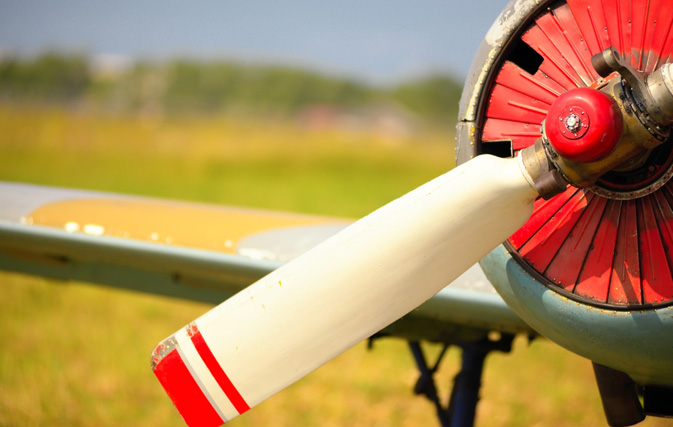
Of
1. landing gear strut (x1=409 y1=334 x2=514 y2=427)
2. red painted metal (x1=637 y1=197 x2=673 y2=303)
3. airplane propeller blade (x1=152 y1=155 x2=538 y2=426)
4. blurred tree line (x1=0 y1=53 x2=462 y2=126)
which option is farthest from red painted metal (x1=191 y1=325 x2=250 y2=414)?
blurred tree line (x1=0 y1=53 x2=462 y2=126)

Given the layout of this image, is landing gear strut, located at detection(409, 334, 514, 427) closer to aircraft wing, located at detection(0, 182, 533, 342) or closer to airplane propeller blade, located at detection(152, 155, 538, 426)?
aircraft wing, located at detection(0, 182, 533, 342)

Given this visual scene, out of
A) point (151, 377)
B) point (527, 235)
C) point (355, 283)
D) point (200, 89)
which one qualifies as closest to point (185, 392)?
point (355, 283)

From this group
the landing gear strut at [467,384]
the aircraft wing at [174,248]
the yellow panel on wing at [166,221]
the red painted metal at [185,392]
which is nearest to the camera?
the red painted metal at [185,392]

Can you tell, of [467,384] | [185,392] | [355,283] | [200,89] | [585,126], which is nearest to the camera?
[585,126]

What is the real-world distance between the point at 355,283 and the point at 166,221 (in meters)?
1.52

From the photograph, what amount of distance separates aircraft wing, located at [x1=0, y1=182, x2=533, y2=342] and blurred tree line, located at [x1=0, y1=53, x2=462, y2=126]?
2029cm

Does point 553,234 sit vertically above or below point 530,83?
below

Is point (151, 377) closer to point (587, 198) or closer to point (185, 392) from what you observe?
point (185, 392)

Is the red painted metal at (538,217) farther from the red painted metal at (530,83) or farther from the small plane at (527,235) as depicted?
the red painted metal at (530,83)

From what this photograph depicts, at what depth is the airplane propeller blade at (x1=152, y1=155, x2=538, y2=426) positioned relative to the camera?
1.49 metres

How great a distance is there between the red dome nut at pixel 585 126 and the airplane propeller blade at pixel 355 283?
13 cm

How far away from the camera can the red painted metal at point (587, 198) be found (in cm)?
149

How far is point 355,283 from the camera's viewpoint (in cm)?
150

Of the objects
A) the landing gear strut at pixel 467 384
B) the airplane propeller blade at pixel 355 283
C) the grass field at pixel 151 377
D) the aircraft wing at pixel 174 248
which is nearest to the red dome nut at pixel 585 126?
the airplane propeller blade at pixel 355 283
